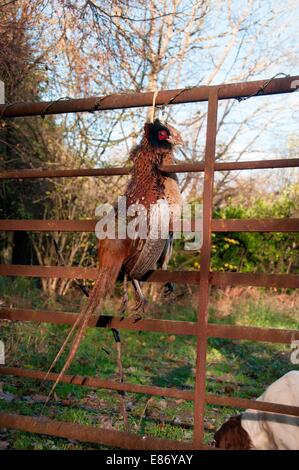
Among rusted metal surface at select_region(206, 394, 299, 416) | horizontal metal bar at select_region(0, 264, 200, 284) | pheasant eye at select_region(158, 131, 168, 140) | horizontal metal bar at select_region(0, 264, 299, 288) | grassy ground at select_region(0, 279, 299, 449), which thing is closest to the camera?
rusted metal surface at select_region(206, 394, 299, 416)

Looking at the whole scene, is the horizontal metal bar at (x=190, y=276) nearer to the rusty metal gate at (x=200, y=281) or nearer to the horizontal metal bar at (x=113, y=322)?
the rusty metal gate at (x=200, y=281)

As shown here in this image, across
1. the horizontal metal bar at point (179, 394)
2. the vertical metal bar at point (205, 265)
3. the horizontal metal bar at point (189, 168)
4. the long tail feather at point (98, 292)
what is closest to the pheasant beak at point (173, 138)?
the horizontal metal bar at point (189, 168)

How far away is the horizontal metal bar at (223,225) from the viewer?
8.06 ft

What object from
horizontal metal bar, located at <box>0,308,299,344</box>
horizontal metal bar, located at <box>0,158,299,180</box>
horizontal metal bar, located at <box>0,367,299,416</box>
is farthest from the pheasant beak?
horizontal metal bar, located at <box>0,367,299,416</box>

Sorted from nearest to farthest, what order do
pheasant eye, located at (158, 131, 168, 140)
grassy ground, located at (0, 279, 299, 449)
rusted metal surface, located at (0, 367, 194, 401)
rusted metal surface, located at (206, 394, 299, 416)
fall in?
rusted metal surface, located at (206, 394, 299, 416) → rusted metal surface, located at (0, 367, 194, 401) → pheasant eye, located at (158, 131, 168, 140) → grassy ground, located at (0, 279, 299, 449)

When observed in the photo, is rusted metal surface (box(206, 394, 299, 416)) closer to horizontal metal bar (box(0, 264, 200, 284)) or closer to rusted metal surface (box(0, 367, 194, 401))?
rusted metal surface (box(0, 367, 194, 401))

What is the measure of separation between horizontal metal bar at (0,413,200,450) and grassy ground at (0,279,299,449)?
42 centimetres

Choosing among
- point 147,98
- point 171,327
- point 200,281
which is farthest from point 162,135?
point 171,327

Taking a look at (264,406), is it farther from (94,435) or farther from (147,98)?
(147,98)

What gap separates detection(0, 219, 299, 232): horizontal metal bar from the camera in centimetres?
246

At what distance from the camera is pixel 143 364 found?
5.89 m

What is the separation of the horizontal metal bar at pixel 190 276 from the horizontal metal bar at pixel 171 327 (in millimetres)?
236

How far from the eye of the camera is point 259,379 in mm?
5469
